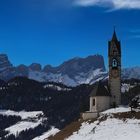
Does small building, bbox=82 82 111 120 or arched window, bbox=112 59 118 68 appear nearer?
small building, bbox=82 82 111 120

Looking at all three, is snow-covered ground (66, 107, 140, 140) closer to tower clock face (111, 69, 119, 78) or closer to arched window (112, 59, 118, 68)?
tower clock face (111, 69, 119, 78)

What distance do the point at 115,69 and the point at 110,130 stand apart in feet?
96.5

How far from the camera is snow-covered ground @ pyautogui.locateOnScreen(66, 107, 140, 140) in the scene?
252ft

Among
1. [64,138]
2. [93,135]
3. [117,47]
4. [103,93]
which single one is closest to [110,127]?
[93,135]

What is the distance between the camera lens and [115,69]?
109 m

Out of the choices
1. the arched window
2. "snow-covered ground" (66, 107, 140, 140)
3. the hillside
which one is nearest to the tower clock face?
the arched window

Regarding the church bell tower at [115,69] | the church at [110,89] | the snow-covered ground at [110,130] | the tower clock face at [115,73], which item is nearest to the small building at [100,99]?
the church at [110,89]

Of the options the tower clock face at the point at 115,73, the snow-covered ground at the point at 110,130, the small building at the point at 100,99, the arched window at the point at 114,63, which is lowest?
the snow-covered ground at the point at 110,130

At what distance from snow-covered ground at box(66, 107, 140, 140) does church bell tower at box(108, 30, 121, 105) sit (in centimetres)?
1727

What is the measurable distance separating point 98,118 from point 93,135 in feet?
38.8

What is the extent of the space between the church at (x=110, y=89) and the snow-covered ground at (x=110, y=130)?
12428 millimetres

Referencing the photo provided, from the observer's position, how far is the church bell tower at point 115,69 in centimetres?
10800

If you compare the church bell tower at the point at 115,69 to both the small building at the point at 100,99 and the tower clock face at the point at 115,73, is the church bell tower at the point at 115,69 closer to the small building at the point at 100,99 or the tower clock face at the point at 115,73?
the tower clock face at the point at 115,73

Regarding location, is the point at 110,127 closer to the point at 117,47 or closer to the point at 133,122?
the point at 133,122
